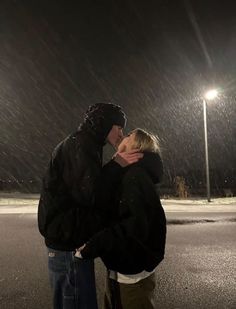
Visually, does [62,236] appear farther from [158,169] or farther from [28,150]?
[28,150]

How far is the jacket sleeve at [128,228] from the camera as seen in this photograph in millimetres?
2268

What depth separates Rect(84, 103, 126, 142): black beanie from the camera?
99.0 inches

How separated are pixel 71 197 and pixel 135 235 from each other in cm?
46

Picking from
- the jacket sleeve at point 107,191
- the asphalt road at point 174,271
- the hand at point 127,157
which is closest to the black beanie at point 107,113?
the hand at point 127,157

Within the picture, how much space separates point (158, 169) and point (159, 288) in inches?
126

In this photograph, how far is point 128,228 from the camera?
89.3 inches

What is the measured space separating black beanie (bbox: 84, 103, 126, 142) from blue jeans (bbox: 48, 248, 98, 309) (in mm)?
811

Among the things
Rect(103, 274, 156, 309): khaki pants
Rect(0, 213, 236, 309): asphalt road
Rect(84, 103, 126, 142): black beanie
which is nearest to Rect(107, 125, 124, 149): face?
Rect(84, 103, 126, 142): black beanie

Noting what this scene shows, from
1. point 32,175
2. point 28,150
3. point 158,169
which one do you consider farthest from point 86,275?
point 28,150

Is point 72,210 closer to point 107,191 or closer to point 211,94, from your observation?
point 107,191

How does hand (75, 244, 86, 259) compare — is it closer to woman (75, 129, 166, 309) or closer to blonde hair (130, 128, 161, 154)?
woman (75, 129, 166, 309)

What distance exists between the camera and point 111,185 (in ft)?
7.72

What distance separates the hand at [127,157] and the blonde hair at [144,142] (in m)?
0.05

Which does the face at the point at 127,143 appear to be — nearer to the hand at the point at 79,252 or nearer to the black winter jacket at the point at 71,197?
the black winter jacket at the point at 71,197
